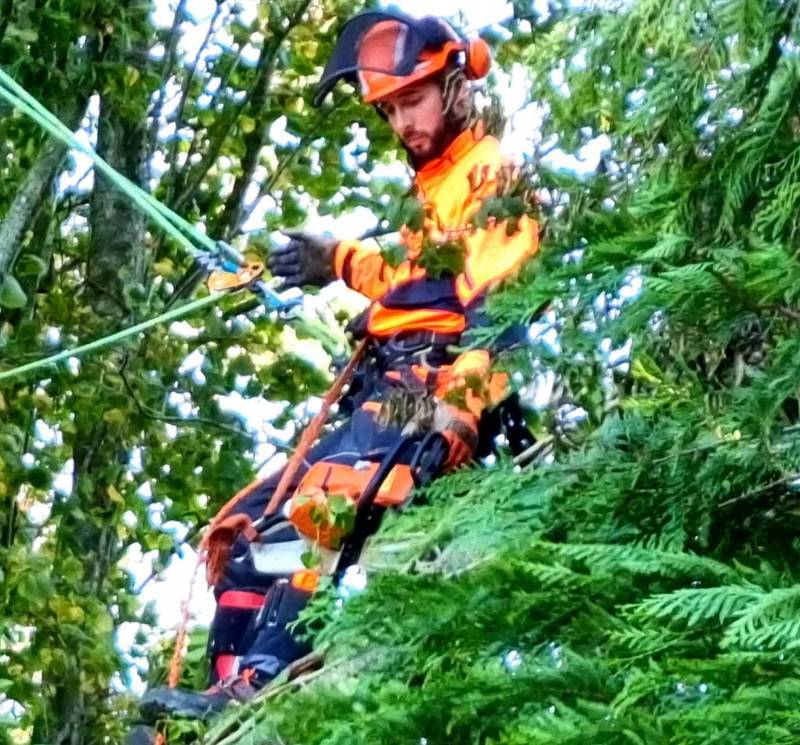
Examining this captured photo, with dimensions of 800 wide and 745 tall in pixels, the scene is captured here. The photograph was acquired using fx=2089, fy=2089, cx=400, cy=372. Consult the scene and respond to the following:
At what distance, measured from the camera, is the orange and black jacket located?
2.35 metres

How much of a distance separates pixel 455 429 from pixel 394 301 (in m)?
0.26

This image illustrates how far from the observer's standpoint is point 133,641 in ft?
14.5

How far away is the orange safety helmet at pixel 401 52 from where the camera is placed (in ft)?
8.76

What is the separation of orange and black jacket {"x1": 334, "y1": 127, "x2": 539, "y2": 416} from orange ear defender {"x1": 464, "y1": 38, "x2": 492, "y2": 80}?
90mm

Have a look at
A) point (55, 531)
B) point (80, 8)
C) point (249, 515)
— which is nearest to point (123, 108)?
point (80, 8)

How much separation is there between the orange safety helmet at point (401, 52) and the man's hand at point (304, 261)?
0.20 meters

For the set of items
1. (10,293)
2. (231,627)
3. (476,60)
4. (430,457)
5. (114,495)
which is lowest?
(114,495)

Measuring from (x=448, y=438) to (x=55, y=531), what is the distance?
2179 millimetres

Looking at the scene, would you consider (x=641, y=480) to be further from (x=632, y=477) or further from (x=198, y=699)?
(x=198, y=699)

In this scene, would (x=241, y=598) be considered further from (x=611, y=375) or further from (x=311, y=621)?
(x=611, y=375)

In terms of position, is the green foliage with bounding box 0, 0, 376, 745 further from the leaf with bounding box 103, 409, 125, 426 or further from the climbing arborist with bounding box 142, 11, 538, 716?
the climbing arborist with bounding box 142, 11, 538, 716

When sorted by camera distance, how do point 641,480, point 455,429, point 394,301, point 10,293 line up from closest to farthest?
point 641,480, point 455,429, point 394,301, point 10,293

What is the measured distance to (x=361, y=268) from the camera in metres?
2.72

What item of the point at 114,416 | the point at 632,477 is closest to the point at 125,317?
the point at 114,416
